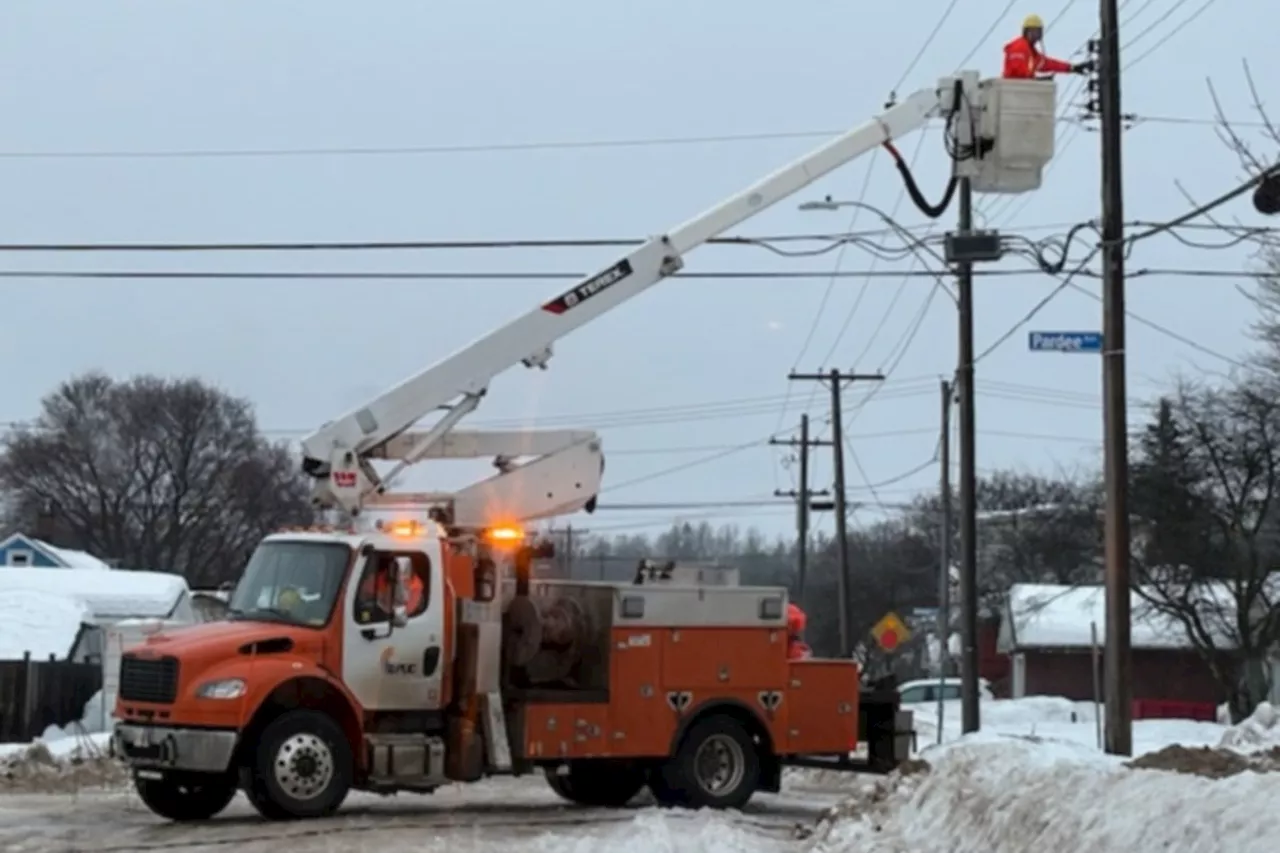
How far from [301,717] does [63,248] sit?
9923mm

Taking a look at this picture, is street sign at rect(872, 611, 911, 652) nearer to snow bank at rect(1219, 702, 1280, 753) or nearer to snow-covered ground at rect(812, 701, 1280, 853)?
snow bank at rect(1219, 702, 1280, 753)

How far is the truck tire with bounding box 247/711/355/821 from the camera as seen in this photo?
52.8 feet

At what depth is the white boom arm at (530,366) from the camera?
59.4 ft

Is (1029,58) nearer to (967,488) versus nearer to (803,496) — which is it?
(967,488)

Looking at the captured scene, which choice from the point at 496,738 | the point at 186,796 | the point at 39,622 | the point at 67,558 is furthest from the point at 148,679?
the point at 67,558

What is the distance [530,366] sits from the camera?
1862 cm

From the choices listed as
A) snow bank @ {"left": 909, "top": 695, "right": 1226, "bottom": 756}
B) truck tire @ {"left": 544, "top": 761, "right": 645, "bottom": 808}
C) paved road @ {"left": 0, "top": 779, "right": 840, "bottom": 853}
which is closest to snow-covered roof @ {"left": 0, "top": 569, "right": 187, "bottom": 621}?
snow bank @ {"left": 909, "top": 695, "right": 1226, "bottom": 756}

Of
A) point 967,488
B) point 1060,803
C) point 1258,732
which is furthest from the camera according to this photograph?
point 967,488

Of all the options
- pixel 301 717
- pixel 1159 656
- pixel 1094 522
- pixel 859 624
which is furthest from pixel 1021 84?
pixel 859 624

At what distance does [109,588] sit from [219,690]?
122ft

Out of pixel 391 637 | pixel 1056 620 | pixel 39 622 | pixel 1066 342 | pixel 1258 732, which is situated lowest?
pixel 1258 732

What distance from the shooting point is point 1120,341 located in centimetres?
2016

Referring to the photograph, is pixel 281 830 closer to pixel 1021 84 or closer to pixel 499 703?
pixel 499 703

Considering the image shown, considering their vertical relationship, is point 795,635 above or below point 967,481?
below
